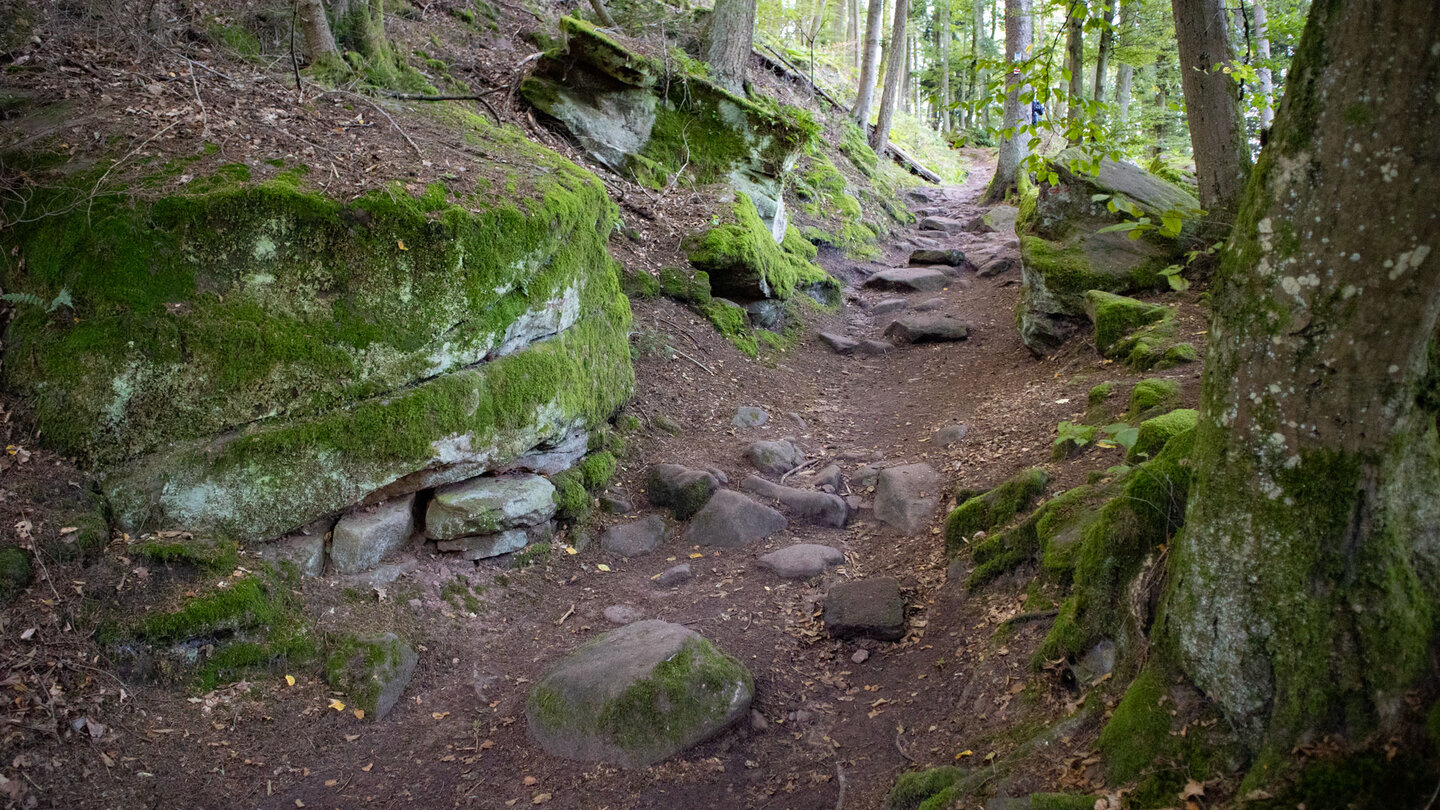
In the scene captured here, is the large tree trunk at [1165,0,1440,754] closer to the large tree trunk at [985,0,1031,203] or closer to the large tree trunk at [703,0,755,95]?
the large tree trunk at [703,0,755,95]

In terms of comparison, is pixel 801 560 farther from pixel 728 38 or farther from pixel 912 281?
pixel 728 38

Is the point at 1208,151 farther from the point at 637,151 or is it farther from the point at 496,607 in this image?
the point at 496,607

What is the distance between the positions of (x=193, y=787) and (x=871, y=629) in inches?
149

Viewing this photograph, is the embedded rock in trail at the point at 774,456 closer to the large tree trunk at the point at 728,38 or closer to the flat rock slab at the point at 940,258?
the large tree trunk at the point at 728,38

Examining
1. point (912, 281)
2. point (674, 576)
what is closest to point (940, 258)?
point (912, 281)

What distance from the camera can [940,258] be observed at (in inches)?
557

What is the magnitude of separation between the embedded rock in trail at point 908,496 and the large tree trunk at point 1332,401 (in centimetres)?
347

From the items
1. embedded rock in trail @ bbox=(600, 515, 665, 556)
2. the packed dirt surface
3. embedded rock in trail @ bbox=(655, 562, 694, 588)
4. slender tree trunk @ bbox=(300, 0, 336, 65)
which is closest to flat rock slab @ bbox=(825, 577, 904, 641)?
the packed dirt surface

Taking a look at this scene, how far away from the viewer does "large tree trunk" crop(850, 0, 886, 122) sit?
18.4 meters

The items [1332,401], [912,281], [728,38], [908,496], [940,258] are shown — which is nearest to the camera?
[1332,401]

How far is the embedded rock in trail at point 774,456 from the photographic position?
25.0 feet

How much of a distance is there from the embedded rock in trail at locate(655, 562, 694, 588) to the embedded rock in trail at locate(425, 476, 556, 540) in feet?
3.35

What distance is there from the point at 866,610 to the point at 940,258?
10157mm

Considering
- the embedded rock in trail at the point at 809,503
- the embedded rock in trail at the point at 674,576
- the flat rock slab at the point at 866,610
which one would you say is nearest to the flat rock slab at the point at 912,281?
Answer: the embedded rock in trail at the point at 809,503
